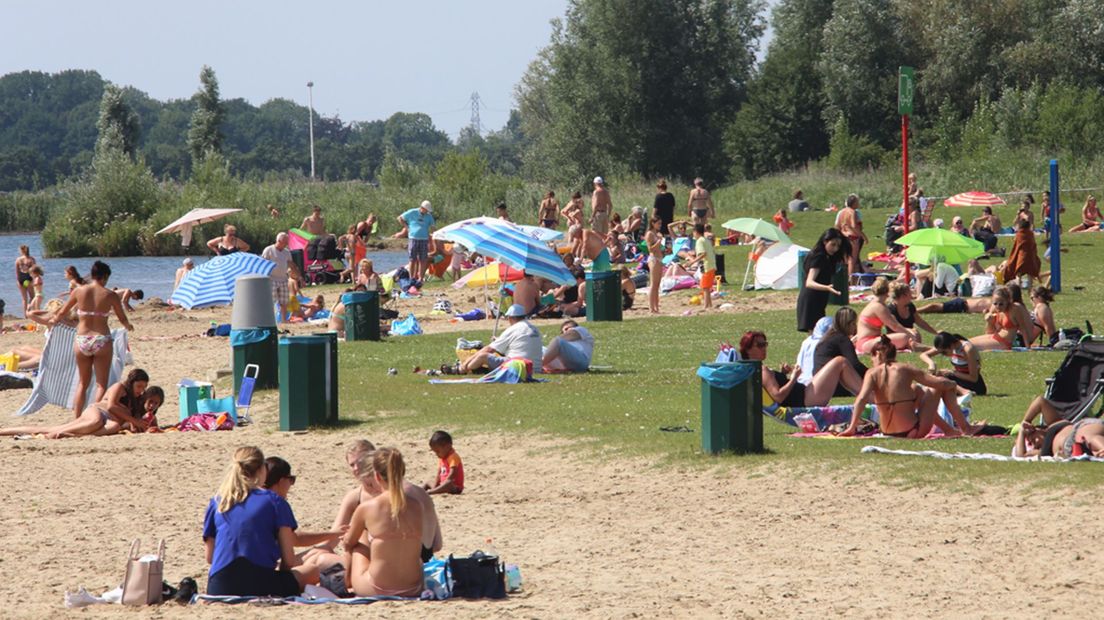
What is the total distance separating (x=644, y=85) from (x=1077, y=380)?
54184 millimetres

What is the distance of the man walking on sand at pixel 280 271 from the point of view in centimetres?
2520

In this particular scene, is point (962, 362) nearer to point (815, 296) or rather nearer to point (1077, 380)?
point (1077, 380)

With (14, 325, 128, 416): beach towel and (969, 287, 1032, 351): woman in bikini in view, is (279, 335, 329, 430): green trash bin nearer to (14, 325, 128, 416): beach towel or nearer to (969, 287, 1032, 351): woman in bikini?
(14, 325, 128, 416): beach towel

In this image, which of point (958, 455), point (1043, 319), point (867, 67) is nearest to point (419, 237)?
point (1043, 319)

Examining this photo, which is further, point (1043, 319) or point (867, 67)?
point (867, 67)

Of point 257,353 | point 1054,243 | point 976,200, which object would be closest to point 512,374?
point 257,353

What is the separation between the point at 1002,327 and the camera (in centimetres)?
1694

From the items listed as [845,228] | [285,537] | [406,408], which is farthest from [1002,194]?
[285,537]

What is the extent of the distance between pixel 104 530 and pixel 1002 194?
34.5 m

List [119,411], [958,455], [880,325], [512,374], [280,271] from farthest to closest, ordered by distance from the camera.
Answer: [280,271] < [512,374] < [880,325] < [119,411] < [958,455]

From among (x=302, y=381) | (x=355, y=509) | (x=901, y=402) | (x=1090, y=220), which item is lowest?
(x=355, y=509)

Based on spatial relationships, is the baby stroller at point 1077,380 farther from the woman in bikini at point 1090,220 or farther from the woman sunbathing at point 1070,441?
the woman in bikini at point 1090,220

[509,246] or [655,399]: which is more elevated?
[509,246]

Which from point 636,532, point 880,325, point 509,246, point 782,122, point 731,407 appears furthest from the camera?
point 782,122
